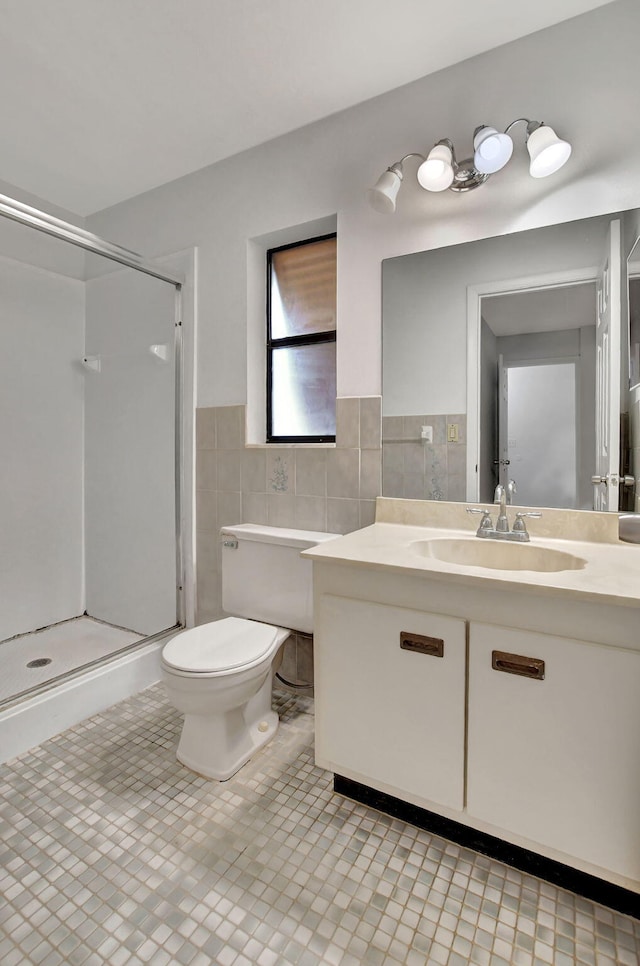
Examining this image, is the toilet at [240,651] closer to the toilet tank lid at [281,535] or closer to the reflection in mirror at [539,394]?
the toilet tank lid at [281,535]

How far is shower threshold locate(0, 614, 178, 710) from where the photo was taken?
2006 mm

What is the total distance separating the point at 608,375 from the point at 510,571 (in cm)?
71

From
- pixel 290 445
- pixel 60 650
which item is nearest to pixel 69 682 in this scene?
pixel 60 650

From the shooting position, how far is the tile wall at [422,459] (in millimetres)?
1661

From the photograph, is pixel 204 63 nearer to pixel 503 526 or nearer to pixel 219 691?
pixel 503 526

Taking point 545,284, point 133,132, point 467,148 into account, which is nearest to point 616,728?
point 545,284

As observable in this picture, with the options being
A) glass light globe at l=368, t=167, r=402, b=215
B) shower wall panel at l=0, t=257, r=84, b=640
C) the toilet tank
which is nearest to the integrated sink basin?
the toilet tank

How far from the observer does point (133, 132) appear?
1.98 m

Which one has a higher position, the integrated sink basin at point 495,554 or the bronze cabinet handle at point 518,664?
the integrated sink basin at point 495,554

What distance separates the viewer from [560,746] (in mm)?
1058

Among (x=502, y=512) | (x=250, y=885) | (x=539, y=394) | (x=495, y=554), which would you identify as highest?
(x=539, y=394)

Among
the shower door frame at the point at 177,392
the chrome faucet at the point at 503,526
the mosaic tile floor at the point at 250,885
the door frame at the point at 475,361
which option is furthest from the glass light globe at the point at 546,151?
the mosaic tile floor at the point at 250,885

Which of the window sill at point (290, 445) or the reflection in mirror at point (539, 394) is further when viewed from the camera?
the window sill at point (290, 445)

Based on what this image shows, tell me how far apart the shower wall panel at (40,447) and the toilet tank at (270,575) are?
1245mm
